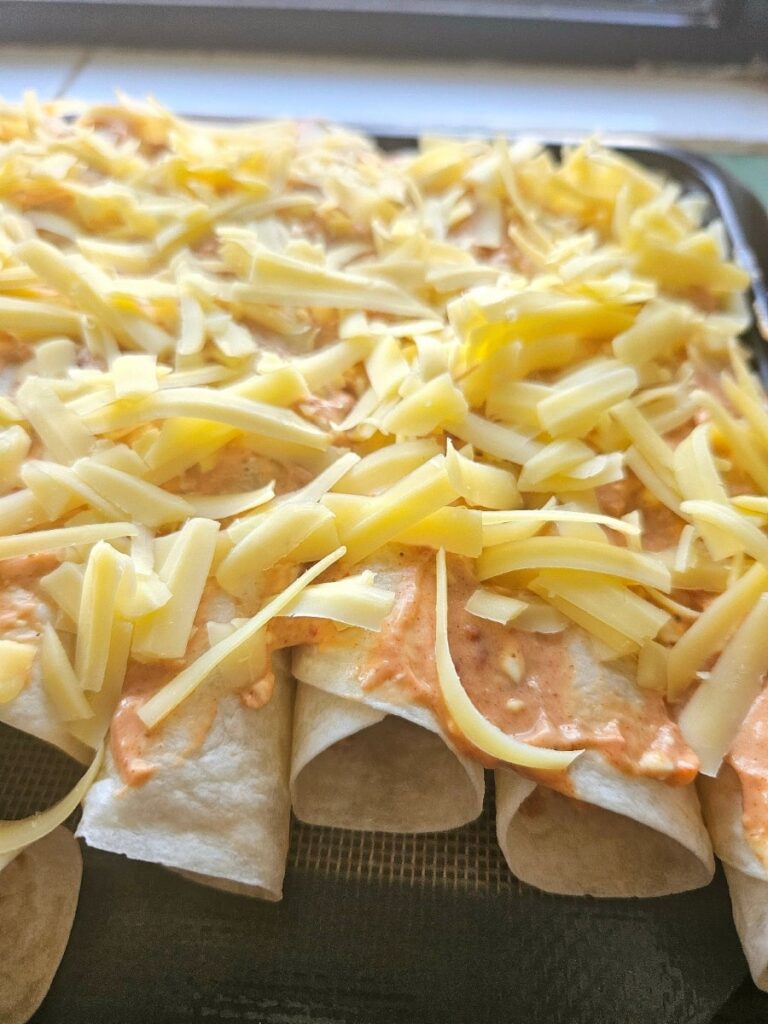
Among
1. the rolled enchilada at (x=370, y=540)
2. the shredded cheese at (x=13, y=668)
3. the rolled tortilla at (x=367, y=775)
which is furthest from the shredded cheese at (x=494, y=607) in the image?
the shredded cheese at (x=13, y=668)

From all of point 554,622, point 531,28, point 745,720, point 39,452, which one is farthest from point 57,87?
point 745,720

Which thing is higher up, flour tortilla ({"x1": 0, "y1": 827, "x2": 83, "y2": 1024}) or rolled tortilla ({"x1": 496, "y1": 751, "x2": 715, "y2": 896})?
rolled tortilla ({"x1": 496, "y1": 751, "x2": 715, "y2": 896})

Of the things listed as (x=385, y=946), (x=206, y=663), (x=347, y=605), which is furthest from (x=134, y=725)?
(x=385, y=946)

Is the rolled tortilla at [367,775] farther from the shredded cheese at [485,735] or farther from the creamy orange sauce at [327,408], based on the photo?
the creamy orange sauce at [327,408]

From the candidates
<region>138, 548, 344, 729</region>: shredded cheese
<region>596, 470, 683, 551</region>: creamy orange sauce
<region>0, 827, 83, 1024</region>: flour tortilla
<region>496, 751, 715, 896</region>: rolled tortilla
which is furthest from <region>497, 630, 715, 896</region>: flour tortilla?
<region>0, 827, 83, 1024</region>: flour tortilla

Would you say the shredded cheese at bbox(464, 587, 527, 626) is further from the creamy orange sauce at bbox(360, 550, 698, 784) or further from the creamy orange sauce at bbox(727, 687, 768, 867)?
the creamy orange sauce at bbox(727, 687, 768, 867)
